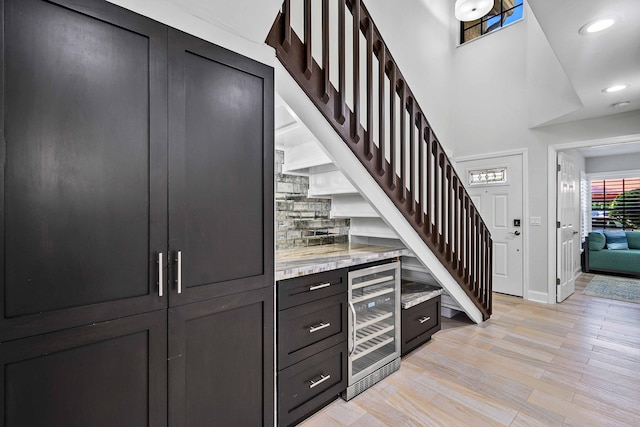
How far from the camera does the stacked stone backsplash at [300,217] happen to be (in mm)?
2477

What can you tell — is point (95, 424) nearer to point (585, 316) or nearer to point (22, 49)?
point (22, 49)

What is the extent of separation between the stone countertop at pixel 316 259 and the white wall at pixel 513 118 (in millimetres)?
2820

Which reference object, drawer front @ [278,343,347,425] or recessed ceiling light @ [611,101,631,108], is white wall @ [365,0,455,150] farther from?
drawer front @ [278,343,347,425]

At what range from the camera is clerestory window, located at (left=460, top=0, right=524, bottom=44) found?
4508 mm

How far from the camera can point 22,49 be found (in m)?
0.90

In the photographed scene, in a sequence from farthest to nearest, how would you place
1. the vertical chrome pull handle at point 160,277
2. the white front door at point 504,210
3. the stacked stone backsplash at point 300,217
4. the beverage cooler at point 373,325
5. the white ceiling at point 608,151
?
the white ceiling at point 608,151 → the white front door at point 504,210 → the stacked stone backsplash at point 300,217 → the beverage cooler at point 373,325 → the vertical chrome pull handle at point 160,277

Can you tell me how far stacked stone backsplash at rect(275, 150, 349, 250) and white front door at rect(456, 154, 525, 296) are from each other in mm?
2839

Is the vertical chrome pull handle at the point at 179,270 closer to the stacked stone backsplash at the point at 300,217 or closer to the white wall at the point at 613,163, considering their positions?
the stacked stone backsplash at the point at 300,217

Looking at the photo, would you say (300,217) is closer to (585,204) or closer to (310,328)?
(310,328)


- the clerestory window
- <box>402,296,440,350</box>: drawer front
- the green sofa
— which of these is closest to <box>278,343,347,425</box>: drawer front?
<box>402,296,440,350</box>: drawer front

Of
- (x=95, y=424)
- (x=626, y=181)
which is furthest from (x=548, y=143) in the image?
(x=95, y=424)

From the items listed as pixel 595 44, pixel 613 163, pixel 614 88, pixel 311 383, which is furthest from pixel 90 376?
pixel 613 163

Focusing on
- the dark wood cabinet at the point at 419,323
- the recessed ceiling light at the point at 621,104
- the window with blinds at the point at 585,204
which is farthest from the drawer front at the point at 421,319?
the window with blinds at the point at 585,204

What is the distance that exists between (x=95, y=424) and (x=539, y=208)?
4.85 meters
